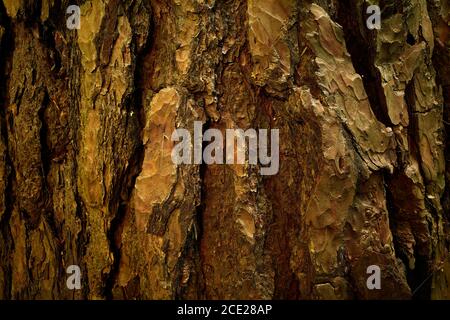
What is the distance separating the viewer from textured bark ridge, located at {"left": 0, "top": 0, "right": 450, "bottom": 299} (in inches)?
44.1

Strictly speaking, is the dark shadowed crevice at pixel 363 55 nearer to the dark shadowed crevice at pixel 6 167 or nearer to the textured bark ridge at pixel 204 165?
the textured bark ridge at pixel 204 165

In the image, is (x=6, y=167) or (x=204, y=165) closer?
(x=204, y=165)

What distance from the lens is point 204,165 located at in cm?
116

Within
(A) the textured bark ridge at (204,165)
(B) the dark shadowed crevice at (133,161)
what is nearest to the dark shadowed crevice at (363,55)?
(A) the textured bark ridge at (204,165)

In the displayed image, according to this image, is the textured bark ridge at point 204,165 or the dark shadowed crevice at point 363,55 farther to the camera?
the dark shadowed crevice at point 363,55

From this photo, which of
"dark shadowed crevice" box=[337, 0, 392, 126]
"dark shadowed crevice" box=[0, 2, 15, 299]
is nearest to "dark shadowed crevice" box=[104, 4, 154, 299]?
"dark shadowed crevice" box=[0, 2, 15, 299]

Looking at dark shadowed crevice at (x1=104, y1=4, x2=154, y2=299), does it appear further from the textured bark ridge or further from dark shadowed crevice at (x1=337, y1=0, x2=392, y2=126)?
dark shadowed crevice at (x1=337, y1=0, x2=392, y2=126)

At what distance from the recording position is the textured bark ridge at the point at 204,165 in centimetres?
112

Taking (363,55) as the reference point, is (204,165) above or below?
below

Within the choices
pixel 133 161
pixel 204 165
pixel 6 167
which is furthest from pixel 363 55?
pixel 6 167

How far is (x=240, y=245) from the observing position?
1.14m

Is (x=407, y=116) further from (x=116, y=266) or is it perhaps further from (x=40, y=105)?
(x=40, y=105)

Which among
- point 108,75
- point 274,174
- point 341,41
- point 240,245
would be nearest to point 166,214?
point 240,245

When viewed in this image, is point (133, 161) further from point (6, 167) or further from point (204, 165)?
point (6, 167)
